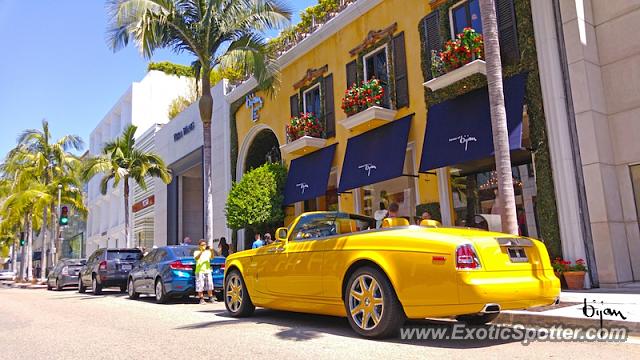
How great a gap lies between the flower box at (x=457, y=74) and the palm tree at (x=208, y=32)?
5.80m

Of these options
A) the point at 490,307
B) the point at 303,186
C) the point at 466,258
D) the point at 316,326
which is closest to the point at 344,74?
the point at 303,186

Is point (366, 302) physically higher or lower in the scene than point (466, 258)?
lower

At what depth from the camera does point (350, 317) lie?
621 centimetres

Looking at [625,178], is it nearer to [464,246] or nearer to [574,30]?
[574,30]

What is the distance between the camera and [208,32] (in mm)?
16047

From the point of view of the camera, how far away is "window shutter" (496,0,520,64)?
38.4 ft

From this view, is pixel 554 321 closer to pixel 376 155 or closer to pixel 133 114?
pixel 376 155

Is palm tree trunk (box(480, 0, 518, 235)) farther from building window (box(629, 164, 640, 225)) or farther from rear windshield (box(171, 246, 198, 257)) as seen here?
rear windshield (box(171, 246, 198, 257))

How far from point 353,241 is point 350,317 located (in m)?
0.93

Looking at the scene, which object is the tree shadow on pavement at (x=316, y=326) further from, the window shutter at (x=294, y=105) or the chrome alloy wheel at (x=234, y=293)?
the window shutter at (x=294, y=105)

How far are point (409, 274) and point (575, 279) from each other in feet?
19.0

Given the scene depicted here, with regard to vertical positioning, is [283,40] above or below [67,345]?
above

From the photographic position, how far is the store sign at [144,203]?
35688mm

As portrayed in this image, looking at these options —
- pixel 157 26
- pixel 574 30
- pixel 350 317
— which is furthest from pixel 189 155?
pixel 350 317
